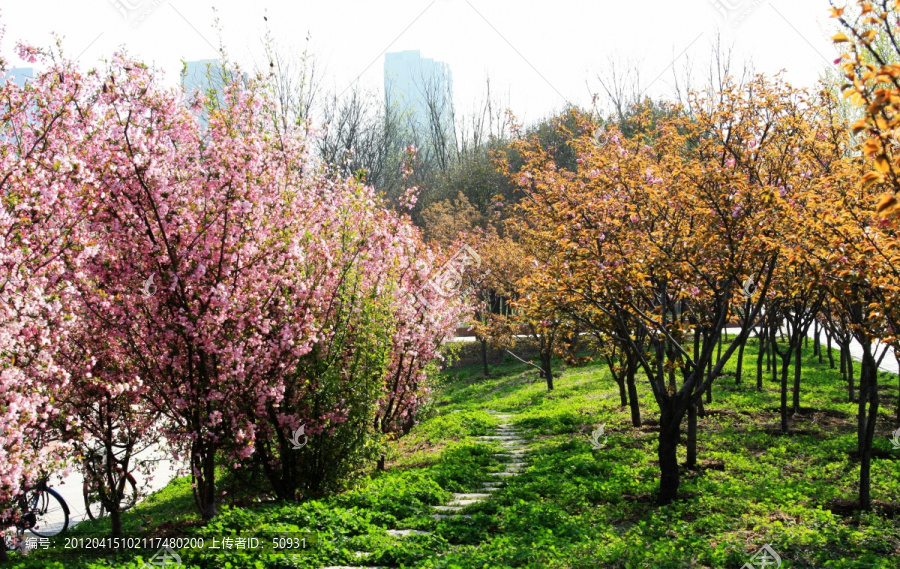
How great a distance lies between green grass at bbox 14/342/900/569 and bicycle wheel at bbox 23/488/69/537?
20.2 inches

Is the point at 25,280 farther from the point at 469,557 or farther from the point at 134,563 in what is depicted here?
the point at 469,557

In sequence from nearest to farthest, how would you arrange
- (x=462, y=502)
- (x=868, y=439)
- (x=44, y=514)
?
(x=868, y=439)
(x=462, y=502)
(x=44, y=514)

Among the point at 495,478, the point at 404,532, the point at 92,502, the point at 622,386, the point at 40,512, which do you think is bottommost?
the point at 495,478

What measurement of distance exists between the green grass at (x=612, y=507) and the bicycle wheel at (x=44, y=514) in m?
0.51

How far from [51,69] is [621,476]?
27.0 feet

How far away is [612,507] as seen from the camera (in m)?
7.93

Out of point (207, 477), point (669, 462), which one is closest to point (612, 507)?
point (669, 462)

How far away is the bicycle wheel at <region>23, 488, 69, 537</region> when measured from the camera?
8.04m

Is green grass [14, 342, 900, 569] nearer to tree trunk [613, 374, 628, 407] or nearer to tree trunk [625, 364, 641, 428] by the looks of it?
tree trunk [625, 364, 641, 428]

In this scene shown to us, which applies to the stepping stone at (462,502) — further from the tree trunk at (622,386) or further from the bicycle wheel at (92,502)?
the tree trunk at (622,386)

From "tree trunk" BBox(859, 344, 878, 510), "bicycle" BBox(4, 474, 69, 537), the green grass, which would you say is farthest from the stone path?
"tree trunk" BBox(859, 344, 878, 510)

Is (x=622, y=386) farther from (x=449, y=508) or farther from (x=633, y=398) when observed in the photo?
(x=449, y=508)

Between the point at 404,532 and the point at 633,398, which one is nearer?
the point at 404,532

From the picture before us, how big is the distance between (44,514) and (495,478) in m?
6.30
